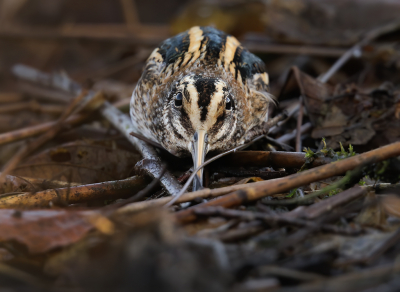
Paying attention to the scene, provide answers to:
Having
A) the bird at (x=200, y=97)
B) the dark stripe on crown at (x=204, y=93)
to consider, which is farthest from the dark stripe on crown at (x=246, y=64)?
the dark stripe on crown at (x=204, y=93)

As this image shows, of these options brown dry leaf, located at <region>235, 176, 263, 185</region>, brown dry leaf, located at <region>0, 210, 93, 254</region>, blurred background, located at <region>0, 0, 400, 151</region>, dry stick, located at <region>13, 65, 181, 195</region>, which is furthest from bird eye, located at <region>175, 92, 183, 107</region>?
blurred background, located at <region>0, 0, 400, 151</region>

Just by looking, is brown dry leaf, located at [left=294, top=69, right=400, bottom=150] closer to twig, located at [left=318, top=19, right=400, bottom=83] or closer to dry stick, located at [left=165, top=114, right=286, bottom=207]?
dry stick, located at [left=165, top=114, right=286, bottom=207]

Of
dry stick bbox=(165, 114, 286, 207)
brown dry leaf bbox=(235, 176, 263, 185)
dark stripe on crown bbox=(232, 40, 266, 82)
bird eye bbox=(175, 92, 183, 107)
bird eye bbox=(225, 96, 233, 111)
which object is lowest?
brown dry leaf bbox=(235, 176, 263, 185)

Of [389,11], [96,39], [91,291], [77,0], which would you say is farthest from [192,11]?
[91,291]

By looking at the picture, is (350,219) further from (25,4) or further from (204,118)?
(25,4)

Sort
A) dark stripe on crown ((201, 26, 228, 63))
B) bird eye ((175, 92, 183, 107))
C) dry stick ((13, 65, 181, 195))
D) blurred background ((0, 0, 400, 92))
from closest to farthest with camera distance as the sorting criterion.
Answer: dry stick ((13, 65, 181, 195)) → bird eye ((175, 92, 183, 107)) → dark stripe on crown ((201, 26, 228, 63)) → blurred background ((0, 0, 400, 92))

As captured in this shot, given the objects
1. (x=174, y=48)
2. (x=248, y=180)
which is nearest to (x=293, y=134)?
(x=248, y=180)
